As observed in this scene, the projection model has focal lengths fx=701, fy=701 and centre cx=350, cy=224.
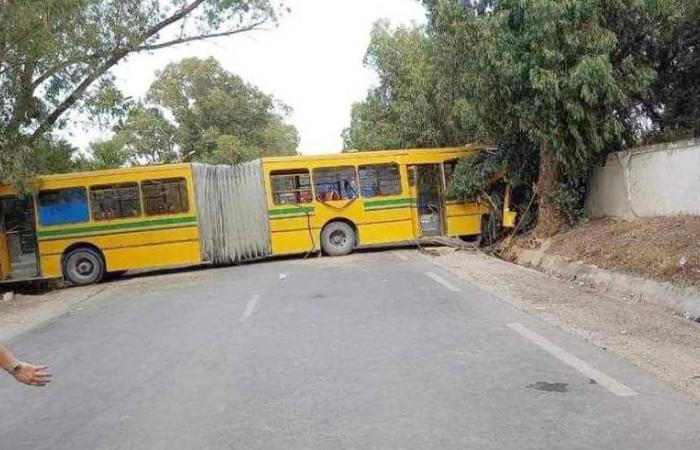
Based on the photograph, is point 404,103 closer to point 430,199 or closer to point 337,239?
point 430,199

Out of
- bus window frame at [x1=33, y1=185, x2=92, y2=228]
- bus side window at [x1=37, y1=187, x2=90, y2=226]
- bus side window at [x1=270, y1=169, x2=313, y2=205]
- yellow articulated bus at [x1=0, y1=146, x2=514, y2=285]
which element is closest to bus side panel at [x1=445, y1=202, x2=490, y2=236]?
yellow articulated bus at [x1=0, y1=146, x2=514, y2=285]

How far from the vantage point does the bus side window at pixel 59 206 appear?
56.9 feet

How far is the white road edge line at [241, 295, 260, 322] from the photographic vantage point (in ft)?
31.6

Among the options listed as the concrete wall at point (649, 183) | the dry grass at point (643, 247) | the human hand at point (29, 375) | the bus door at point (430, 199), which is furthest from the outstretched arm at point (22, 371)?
the bus door at point (430, 199)

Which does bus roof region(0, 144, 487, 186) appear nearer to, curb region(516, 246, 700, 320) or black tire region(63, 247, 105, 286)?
black tire region(63, 247, 105, 286)

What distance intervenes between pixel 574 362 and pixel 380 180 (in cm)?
1289

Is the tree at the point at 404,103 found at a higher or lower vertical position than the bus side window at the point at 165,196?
higher

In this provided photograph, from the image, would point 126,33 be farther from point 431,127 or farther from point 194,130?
point 194,130

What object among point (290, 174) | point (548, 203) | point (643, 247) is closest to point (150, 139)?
point (290, 174)

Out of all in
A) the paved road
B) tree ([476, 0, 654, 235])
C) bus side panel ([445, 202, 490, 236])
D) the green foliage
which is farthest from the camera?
bus side panel ([445, 202, 490, 236])

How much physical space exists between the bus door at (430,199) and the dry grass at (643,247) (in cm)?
505

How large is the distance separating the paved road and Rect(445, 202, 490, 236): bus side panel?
8.58 m

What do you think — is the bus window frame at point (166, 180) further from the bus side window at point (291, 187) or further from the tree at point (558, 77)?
the tree at point (558, 77)

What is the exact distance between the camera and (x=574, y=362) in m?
6.22
